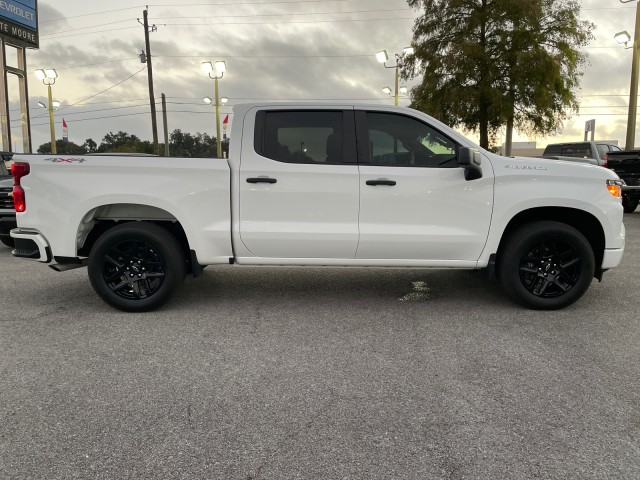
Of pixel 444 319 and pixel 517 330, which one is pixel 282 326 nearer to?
pixel 444 319

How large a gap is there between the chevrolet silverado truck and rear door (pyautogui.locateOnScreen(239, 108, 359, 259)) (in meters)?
10.6

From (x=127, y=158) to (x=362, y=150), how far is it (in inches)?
85.5

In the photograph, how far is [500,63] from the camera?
20453 mm

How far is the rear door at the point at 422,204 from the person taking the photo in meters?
4.61

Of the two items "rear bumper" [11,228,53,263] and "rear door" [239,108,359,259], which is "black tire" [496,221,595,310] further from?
"rear bumper" [11,228,53,263]

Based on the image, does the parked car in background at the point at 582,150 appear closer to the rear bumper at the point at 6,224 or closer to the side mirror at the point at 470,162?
the side mirror at the point at 470,162

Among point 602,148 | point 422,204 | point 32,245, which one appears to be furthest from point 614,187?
point 602,148

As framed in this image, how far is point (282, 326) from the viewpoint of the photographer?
443 cm

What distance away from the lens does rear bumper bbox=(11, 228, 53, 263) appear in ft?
15.4

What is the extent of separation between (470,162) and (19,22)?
23443 millimetres

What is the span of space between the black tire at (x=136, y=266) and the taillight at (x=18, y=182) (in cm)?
76

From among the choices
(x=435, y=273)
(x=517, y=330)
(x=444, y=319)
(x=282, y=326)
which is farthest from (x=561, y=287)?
(x=282, y=326)

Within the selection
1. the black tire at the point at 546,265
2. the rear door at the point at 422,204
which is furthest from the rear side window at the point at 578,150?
the rear door at the point at 422,204

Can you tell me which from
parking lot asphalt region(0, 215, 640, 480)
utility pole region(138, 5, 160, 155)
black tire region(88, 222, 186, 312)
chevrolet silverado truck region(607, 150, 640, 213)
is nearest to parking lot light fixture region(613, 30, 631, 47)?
chevrolet silverado truck region(607, 150, 640, 213)
